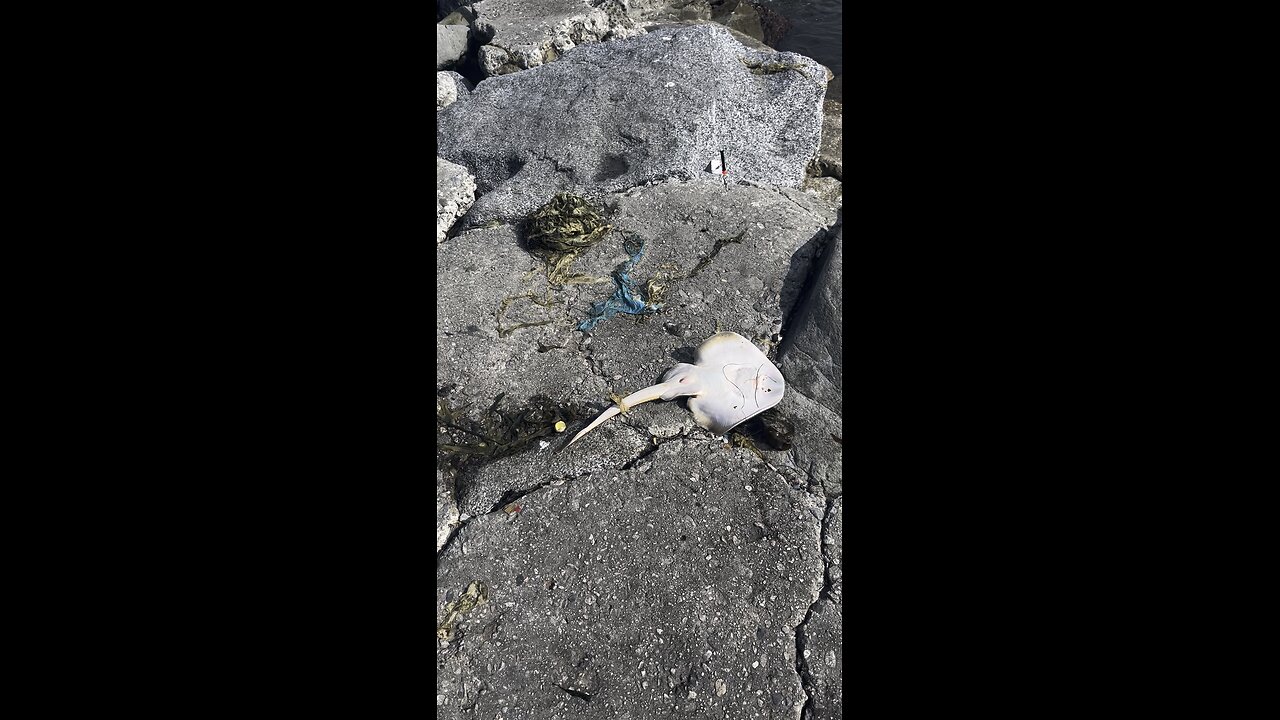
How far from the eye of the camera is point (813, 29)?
10281mm

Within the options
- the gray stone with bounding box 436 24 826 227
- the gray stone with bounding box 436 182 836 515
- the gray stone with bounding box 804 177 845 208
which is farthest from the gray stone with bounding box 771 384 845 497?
the gray stone with bounding box 804 177 845 208

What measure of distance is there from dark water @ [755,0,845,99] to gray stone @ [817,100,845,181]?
7.85 feet

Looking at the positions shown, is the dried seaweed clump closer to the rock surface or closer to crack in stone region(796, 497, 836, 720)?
the rock surface

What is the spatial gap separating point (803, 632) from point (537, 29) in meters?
6.99

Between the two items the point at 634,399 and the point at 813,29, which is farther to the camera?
the point at 813,29

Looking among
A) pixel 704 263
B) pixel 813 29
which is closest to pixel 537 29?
pixel 704 263

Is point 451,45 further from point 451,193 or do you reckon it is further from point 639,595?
point 639,595

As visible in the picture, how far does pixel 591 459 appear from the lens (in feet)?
11.3

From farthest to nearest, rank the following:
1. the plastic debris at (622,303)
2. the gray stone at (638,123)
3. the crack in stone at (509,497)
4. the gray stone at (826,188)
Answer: the gray stone at (826,188) < the gray stone at (638,123) < the plastic debris at (622,303) < the crack in stone at (509,497)

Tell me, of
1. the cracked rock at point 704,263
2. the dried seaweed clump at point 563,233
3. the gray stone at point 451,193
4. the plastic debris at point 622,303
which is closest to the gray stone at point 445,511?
the cracked rock at point 704,263

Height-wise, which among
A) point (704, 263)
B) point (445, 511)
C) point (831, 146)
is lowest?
point (445, 511)

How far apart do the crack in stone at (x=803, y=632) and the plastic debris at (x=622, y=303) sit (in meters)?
1.72

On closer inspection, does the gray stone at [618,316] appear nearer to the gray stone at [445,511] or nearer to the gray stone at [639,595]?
the gray stone at [445,511]

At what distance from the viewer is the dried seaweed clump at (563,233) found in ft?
15.0
